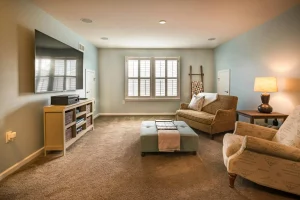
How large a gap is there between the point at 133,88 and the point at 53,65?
3416 mm

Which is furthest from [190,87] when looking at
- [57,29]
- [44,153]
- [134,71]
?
[44,153]

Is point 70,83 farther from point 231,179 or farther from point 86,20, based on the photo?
Result: point 231,179

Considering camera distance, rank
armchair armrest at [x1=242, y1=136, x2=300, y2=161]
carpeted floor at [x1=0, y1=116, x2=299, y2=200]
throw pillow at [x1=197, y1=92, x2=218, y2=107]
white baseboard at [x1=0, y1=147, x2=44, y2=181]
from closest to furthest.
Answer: armchair armrest at [x1=242, y1=136, x2=300, y2=161]
carpeted floor at [x1=0, y1=116, x2=299, y2=200]
white baseboard at [x1=0, y1=147, x2=44, y2=181]
throw pillow at [x1=197, y1=92, x2=218, y2=107]

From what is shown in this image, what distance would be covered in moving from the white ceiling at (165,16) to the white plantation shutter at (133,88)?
6.22ft

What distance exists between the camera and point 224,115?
3668mm

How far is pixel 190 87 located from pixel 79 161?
4574 mm

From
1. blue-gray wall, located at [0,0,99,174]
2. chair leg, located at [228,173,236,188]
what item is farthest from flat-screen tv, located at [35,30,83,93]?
chair leg, located at [228,173,236,188]

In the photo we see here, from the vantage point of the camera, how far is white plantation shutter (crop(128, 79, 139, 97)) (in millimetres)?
6148

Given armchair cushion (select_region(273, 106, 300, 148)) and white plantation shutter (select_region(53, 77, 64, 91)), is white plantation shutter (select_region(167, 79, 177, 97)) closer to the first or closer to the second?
white plantation shutter (select_region(53, 77, 64, 91))

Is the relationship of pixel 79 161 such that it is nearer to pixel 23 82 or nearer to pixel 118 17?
pixel 23 82

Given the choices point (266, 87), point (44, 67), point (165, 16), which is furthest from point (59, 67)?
point (266, 87)

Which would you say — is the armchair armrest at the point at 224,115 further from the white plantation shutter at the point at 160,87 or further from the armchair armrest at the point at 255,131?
the white plantation shutter at the point at 160,87

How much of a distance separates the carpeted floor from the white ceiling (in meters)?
2.36

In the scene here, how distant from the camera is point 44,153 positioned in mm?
2805
